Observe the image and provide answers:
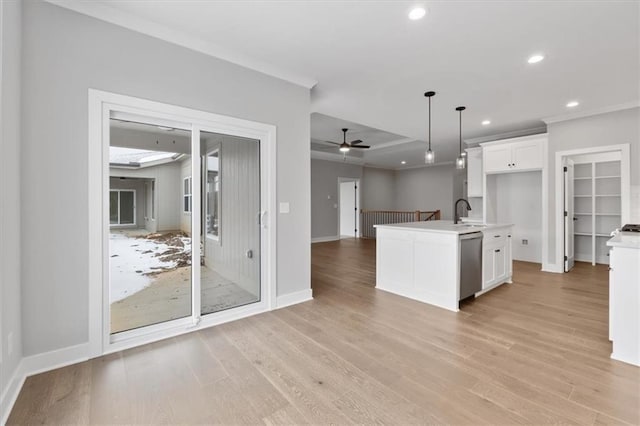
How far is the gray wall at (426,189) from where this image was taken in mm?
10672

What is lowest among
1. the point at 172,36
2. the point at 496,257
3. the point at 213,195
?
the point at 496,257

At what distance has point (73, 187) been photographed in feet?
7.14

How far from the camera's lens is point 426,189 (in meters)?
11.3

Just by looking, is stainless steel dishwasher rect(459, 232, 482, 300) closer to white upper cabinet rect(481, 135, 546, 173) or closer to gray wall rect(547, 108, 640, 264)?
gray wall rect(547, 108, 640, 264)

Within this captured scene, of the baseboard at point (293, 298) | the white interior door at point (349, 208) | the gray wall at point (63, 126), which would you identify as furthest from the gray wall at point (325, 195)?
the gray wall at point (63, 126)

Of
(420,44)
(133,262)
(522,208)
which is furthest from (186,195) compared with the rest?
(522,208)

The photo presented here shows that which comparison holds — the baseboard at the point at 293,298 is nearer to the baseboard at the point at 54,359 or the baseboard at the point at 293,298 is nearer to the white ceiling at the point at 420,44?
the baseboard at the point at 54,359

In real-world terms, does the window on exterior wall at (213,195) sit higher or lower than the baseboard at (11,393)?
higher

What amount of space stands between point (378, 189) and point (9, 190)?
10.6 metres

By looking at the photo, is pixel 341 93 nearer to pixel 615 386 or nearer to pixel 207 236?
pixel 207 236

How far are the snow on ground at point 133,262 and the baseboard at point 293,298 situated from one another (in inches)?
45.1

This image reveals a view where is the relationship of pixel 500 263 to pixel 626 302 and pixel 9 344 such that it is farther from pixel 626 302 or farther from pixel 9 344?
pixel 9 344

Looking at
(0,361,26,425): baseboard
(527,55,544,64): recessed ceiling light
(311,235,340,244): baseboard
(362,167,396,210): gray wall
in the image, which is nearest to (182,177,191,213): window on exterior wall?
(0,361,26,425): baseboard

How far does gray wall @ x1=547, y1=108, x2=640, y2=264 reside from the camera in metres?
4.32
